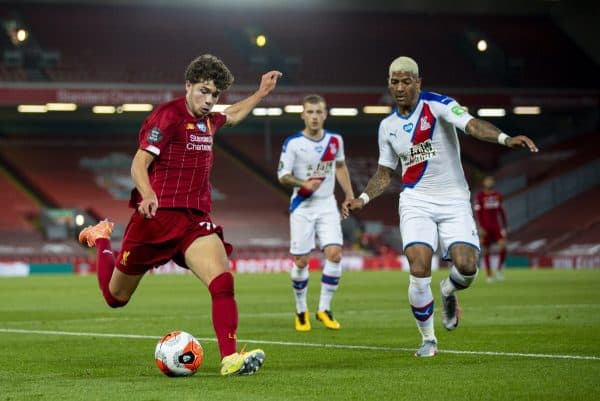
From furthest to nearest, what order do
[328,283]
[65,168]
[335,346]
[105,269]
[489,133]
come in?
[65,168]
[328,283]
[335,346]
[105,269]
[489,133]

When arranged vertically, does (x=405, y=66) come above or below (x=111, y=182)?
below

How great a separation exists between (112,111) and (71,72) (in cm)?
271

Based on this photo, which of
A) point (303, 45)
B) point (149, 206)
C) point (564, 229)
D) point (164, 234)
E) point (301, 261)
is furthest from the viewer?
point (303, 45)

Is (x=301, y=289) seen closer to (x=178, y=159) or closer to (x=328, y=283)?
(x=328, y=283)

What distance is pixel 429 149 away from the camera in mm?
10789

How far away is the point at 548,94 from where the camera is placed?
49.5 meters

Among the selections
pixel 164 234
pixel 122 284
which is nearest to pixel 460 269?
pixel 164 234

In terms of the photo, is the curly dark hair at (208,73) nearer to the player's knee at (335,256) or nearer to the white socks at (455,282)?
the white socks at (455,282)

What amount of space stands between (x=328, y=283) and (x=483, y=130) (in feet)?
17.9

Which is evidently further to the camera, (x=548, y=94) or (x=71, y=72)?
(x=548, y=94)

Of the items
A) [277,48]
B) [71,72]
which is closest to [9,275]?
[71,72]

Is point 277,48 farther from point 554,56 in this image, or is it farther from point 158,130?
point 158,130

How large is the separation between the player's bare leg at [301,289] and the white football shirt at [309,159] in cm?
75

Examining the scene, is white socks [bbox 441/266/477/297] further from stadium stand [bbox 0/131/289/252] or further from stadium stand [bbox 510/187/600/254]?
stadium stand [bbox 0/131/289/252]
